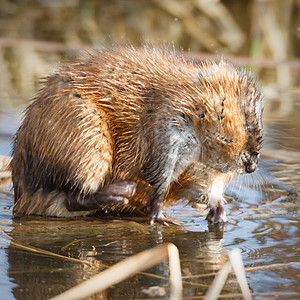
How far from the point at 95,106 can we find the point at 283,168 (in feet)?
5.85

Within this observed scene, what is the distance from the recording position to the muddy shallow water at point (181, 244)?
9.54 ft

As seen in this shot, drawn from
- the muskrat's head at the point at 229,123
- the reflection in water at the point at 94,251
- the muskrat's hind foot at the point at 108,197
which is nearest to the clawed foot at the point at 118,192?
the muskrat's hind foot at the point at 108,197

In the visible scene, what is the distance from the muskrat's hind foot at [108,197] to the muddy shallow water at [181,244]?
0.38 feet

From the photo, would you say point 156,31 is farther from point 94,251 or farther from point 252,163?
point 94,251

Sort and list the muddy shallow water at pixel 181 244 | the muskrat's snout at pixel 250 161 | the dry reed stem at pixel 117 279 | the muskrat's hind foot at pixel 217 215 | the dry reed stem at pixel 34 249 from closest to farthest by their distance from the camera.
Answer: the dry reed stem at pixel 117 279, the muddy shallow water at pixel 181 244, the dry reed stem at pixel 34 249, the muskrat's snout at pixel 250 161, the muskrat's hind foot at pixel 217 215

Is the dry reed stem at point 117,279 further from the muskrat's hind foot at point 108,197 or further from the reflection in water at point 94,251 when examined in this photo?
the muskrat's hind foot at point 108,197

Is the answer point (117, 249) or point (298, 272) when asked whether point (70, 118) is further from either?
point (298, 272)

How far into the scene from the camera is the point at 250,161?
3916 millimetres

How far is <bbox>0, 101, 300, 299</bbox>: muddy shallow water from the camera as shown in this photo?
2.91 m

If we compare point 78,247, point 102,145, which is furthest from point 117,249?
point 102,145

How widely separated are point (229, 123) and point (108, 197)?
857 mm

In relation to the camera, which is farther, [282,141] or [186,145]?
[282,141]

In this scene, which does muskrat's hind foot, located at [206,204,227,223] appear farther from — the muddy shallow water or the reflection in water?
the reflection in water

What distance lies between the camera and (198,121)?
→ 4.01 metres
